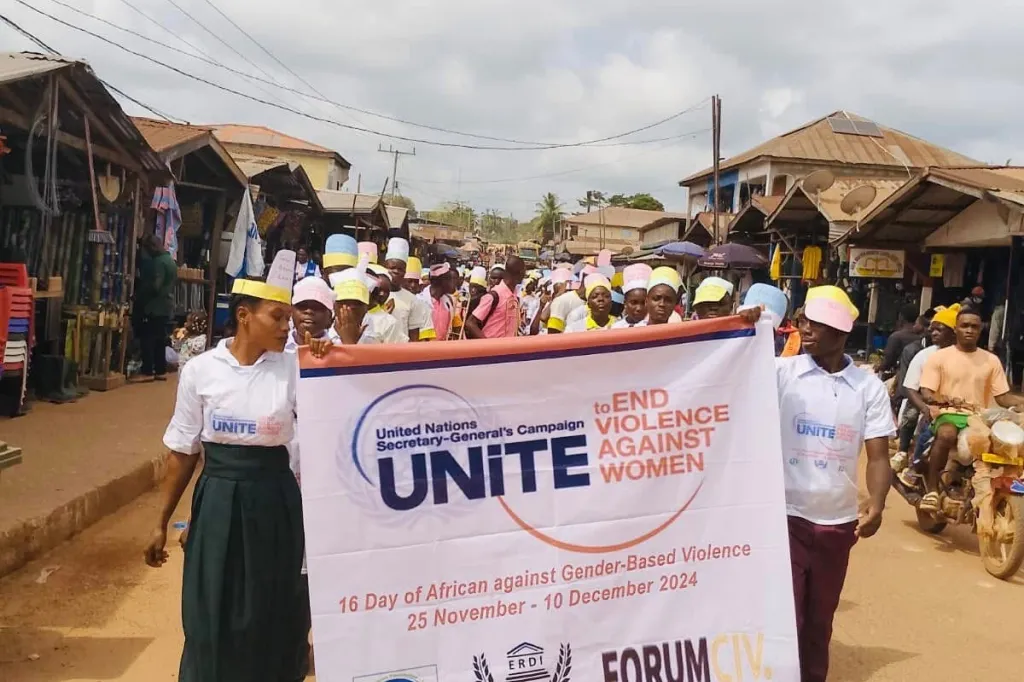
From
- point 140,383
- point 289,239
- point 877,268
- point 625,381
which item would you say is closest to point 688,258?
point 877,268

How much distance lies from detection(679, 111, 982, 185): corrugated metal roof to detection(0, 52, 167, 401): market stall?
25234 mm

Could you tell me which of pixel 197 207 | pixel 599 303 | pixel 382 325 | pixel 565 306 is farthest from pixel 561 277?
pixel 382 325

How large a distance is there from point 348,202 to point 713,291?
16610mm

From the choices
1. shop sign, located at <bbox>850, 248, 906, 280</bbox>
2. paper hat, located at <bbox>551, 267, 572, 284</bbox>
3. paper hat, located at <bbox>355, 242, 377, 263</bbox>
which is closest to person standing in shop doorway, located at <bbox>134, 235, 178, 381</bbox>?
paper hat, located at <bbox>355, 242, 377, 263</bbox>

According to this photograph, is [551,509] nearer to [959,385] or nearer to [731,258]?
[959,385]

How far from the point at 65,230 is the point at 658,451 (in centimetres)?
895

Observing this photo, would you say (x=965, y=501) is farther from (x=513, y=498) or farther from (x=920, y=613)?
(x=513, y=498)

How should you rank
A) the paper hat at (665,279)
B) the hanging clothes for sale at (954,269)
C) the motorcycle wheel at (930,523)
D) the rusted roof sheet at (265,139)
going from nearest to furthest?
the paper hat at (665,279), the motorcycle wheel at (930,523), the hanging clothes for sale at (954,269), the rusted roof sheet at (265,139)

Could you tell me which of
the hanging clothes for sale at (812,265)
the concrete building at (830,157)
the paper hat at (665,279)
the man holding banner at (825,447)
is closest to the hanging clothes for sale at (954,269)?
the hanging clothes for sale at (812,265)

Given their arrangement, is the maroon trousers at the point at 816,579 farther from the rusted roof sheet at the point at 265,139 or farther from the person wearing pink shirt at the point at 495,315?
the rusted roof sheet at the point at 265,139

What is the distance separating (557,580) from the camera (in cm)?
314

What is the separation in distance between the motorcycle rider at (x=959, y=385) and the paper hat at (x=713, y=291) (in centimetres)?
248

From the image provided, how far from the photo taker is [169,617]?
15.3 feet

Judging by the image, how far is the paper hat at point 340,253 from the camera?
656cm
